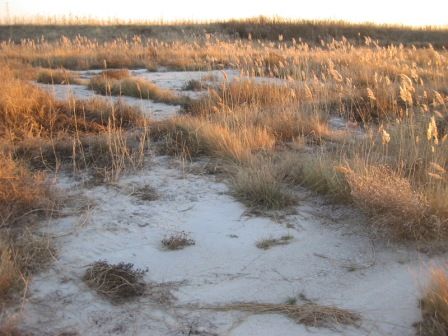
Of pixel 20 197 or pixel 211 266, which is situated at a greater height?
pixel 20 197

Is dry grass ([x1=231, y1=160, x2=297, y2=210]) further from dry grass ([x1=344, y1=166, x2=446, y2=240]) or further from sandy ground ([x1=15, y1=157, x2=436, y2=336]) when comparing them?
dry grass ([x1=344, y1=166, x2=446, y2=240])

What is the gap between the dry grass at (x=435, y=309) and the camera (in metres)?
2.38

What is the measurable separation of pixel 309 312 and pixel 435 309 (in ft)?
2.07

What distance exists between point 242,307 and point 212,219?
1.07 metres

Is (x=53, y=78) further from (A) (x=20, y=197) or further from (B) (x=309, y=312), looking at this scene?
(B) (x=309, y=312)

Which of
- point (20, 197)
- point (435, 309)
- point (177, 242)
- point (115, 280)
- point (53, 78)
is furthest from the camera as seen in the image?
point (53, 78)

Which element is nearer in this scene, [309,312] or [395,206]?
[309,312]

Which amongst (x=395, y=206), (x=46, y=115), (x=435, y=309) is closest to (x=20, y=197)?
(x=46, y=115)

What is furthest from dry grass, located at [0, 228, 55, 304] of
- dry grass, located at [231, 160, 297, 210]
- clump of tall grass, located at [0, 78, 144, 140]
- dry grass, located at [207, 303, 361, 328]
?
clump of tall grass, located at [0, 78, 144, 140]

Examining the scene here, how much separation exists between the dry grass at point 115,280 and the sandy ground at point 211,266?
0.05m

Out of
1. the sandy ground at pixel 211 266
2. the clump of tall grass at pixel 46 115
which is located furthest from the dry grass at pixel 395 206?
the clump of tall grass at pixel 46 115

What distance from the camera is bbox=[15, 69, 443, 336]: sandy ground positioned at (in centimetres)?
254

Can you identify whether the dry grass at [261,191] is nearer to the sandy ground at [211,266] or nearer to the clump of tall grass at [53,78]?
the sandy ground at [211,266]

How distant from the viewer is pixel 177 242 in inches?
129
